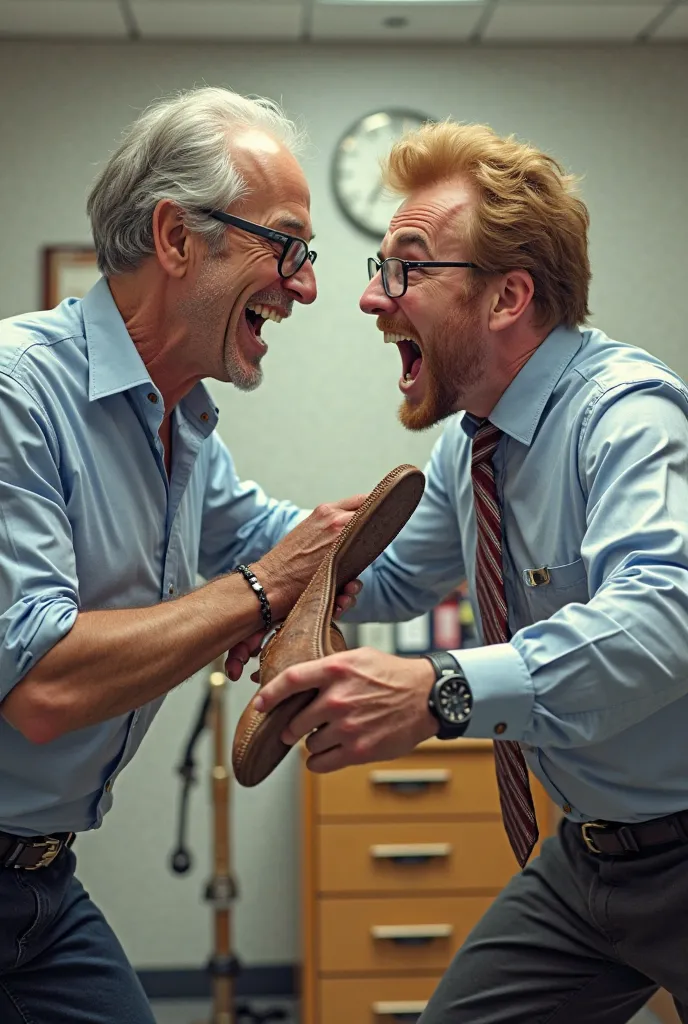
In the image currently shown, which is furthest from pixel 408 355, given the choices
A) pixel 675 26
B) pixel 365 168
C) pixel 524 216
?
pixel 675 26

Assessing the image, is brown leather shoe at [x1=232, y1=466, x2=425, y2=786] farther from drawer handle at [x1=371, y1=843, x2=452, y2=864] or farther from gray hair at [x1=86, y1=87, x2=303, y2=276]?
drawer handle at [x1=371, y1=843, x2=452, y2=864]

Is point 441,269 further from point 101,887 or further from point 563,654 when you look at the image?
point 101,887

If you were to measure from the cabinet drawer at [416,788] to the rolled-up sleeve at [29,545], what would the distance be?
5.63 ft

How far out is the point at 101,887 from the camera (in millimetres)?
3508

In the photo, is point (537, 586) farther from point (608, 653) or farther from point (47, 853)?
point (47, 853)

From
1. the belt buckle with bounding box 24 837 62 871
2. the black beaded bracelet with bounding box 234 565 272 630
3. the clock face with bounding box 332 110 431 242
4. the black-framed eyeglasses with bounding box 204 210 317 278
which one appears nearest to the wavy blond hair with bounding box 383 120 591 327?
the black-framed eyeglasses with bounding box 204 210 317 278

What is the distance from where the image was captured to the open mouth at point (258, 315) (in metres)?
1.78

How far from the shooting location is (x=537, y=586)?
164cm

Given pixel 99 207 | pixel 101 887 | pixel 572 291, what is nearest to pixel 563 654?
pixel 572 291

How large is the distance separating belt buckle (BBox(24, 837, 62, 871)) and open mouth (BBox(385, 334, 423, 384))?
0.90m

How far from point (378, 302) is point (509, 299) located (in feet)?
0.69

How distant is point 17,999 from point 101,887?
2047mm

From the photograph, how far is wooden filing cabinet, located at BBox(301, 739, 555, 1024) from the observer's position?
294cm

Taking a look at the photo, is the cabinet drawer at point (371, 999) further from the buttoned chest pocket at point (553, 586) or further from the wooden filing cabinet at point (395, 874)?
the buttoned chest pocket at point (553, 586)
